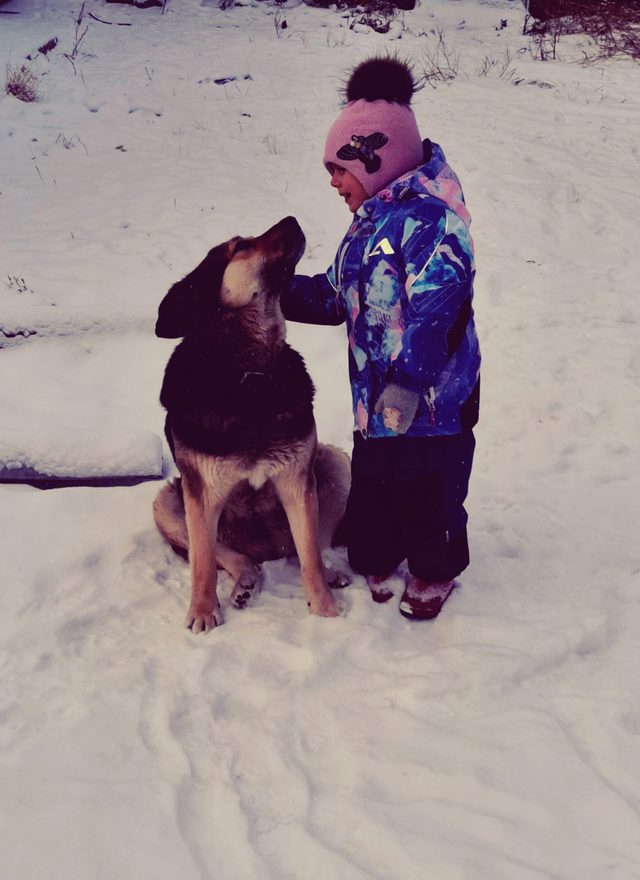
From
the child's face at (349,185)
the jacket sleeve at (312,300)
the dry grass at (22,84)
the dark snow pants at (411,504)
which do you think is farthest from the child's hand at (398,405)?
the dry grass at (22,84)

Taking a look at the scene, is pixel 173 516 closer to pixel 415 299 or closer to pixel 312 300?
pixel 312 300

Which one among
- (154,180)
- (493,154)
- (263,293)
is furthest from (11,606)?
(493,154)

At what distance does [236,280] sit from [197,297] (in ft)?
0.54

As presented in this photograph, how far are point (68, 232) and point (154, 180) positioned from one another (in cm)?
162

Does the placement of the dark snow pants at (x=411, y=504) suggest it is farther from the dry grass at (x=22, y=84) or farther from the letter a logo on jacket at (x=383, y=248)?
the dry grass at (x=22, y=84)

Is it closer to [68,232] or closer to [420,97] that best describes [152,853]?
[68,232]

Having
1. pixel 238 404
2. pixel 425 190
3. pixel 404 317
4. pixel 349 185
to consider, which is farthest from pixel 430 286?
pixel 238 404

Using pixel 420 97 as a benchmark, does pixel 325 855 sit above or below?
below

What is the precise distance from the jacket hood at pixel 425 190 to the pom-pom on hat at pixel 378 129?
0.21 ft

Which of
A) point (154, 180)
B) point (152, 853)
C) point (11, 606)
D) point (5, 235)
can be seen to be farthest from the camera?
point (154, 180)

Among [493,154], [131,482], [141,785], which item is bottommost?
[131,482]

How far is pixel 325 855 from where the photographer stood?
204cm

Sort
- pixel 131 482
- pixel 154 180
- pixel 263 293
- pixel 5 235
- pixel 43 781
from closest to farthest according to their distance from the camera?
pixel 43 781, pixel 263 293, pixel 131 482, pixel 5 235, pixel 154 180

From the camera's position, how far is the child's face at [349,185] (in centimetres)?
281
